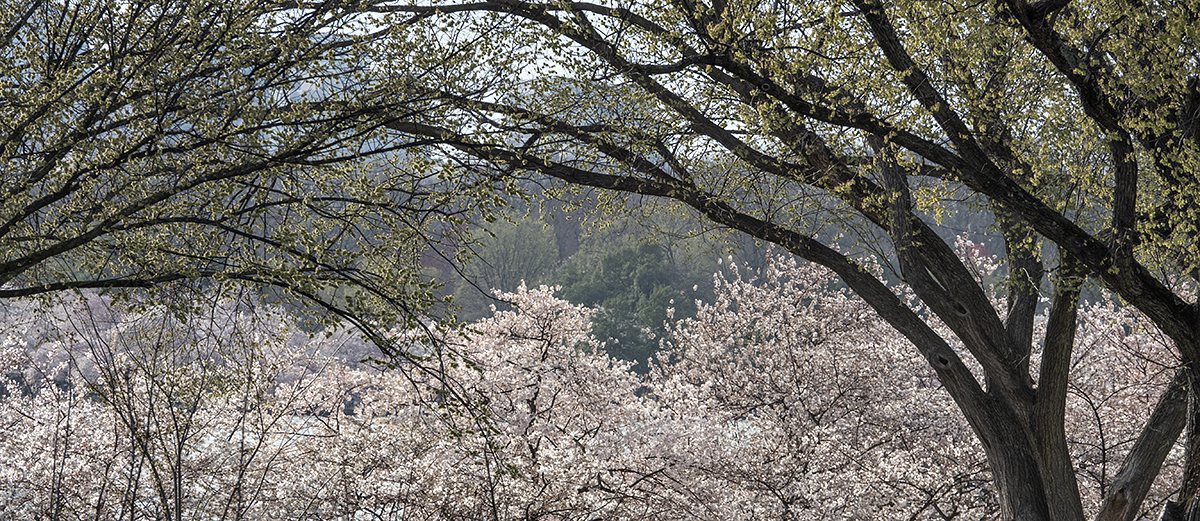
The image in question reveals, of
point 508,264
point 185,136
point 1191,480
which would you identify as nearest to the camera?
point 185,136

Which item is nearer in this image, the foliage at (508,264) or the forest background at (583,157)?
the forest background at (583,157)

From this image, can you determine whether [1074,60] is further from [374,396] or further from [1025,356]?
[374,396]

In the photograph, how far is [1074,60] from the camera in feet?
12.8

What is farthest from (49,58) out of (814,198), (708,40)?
(814,198)

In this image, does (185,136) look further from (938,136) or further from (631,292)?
(631,292)

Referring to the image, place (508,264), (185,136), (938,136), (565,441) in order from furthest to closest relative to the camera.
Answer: (508,264) < (565,441) < (938,136) < (185,136)

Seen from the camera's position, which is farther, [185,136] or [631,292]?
[631,292]

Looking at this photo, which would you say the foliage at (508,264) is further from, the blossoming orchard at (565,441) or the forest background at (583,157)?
the forest background at (583,157)

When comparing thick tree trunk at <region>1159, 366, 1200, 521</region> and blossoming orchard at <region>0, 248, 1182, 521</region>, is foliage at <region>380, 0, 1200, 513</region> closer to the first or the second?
thick tree trunk at <region>1159, 366, 1200, 521</region>

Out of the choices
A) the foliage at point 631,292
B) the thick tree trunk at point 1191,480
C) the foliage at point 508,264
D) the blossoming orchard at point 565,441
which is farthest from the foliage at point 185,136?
the foliage at point 508,264

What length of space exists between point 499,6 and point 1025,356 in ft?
14.4

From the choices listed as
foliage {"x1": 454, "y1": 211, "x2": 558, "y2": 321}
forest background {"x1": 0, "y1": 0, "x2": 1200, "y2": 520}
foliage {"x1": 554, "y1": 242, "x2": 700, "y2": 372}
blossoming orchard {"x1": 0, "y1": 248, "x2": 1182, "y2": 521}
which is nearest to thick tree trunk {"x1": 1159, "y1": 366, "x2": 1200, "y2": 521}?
forest background {"x1": 0, "y1": 0, "x2": 1200, "y2": 520}

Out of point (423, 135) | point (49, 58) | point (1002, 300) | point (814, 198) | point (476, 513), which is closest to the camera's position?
point (49, 58)

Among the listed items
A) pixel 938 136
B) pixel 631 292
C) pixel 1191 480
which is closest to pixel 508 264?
pixel 631 292
